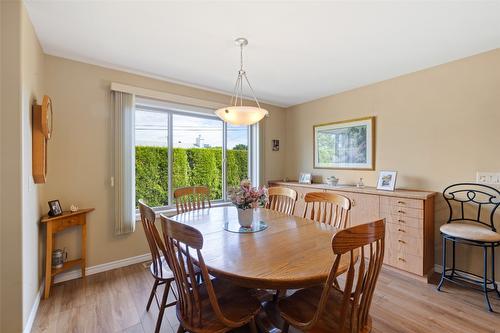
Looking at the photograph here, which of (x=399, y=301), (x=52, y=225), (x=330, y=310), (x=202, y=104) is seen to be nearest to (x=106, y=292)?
(x=52, y=225)

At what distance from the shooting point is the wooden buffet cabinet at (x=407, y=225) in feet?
7.95

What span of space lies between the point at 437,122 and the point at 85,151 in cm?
405

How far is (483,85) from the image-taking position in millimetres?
2350

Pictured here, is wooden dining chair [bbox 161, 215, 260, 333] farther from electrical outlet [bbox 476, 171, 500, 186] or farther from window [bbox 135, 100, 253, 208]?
electrical outlet [bbox 476, 171, 500, 186]

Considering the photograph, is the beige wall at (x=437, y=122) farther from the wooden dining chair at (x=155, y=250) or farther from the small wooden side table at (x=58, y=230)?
the small wooden side table at (x=58, y=230)

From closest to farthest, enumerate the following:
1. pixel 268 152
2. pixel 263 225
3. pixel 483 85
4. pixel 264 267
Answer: pixel 264 267 → pixel 263 225 → pixel 483 85 → pixel 268 152

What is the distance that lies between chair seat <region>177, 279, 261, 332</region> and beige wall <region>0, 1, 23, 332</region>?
1247 millimetres

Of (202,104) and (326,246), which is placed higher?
(202,104)

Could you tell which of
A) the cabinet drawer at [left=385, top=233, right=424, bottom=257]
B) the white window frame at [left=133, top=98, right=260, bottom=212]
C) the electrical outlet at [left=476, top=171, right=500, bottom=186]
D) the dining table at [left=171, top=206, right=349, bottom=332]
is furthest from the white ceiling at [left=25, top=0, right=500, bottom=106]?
the cabinet drawer at [left=385, top=233, right=424, bottom=257]

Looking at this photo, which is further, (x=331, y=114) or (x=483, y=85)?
(x=331, y=114)

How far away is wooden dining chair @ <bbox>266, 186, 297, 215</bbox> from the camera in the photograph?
2594mm

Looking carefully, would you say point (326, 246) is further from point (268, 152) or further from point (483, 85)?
point (268, 152)

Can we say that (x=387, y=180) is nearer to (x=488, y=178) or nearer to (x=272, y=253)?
(x=488, y=178)

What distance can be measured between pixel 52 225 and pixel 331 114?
12.7 feet
